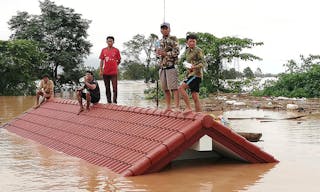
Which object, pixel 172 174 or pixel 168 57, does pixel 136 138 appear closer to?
pixel 172 174

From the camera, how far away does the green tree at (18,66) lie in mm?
34312

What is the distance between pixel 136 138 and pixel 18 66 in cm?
2771

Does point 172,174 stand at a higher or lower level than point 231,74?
lower

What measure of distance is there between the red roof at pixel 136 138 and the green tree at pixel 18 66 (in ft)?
77.6

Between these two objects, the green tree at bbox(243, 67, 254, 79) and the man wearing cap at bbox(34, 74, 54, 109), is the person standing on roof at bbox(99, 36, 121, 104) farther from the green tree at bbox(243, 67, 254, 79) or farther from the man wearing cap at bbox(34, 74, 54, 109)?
the green tree at bbox(243, 67, 254, 79)

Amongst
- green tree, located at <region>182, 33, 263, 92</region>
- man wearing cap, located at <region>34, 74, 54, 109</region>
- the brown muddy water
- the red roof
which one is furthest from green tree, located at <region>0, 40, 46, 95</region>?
the brown muddy water

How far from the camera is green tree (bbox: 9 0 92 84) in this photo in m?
39.8

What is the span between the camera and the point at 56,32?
131ft

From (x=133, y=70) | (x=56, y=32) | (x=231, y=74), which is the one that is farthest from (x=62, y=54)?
(x=133, y=70)

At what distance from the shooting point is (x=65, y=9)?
4012 centimetres

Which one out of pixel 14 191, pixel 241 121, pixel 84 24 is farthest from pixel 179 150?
pixel 84 24

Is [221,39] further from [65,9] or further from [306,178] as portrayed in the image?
[306,178]

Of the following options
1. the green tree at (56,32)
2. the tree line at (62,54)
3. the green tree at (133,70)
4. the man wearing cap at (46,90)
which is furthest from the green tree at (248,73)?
the green tree at (133,70)

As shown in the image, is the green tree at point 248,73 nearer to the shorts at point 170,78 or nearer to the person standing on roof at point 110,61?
the person standing on roof at point 110,61
